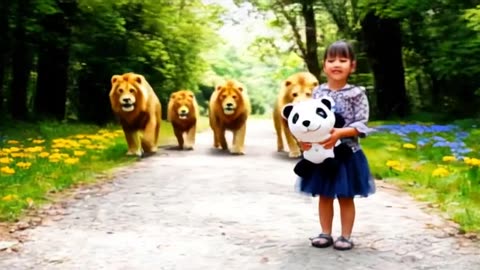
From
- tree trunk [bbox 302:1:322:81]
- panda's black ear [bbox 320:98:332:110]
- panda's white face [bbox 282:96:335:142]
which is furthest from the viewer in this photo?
tree trunk [bbox 302:1:322:81]

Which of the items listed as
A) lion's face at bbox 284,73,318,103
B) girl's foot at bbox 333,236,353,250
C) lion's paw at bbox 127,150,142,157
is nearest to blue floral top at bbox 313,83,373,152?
girl's foot at bbox 333,236,353,250

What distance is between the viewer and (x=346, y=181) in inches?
203

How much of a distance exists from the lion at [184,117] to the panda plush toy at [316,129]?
8522mm

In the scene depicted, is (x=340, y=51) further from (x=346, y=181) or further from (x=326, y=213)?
(x=326, y=213)

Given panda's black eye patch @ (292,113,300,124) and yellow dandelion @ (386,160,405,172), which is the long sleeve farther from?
yellow dandelion @ (386,160,405,172)

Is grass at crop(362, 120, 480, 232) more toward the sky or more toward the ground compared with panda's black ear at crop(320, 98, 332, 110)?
more toward the ground

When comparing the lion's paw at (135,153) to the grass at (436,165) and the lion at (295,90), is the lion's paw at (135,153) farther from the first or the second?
the grass at (436,165)

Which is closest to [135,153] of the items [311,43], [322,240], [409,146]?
[409,146]

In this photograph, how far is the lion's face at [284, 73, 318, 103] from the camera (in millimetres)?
11141

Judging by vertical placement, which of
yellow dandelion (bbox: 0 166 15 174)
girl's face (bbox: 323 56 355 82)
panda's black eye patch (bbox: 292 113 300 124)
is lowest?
yellow dandelion (bbox: 0 166 15 174)

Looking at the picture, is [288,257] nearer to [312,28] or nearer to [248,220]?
[248,220]

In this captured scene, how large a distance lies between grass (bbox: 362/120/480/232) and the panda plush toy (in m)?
1.38

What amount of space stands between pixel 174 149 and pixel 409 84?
13.9 m

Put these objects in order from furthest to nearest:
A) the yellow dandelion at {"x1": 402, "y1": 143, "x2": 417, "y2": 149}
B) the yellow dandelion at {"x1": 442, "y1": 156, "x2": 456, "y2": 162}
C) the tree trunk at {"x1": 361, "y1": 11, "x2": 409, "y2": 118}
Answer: the tree trunk at {"x1": 361, "y1": 11, "x2": 409, "y2": 118} < the yellow dandelion at {"x1": 402, "y1": 143, "x2": 417, "y2": 149} < the yellow dandelion at {"x1": 442, "y1": 156, "x2": 456, "y2": 162}
